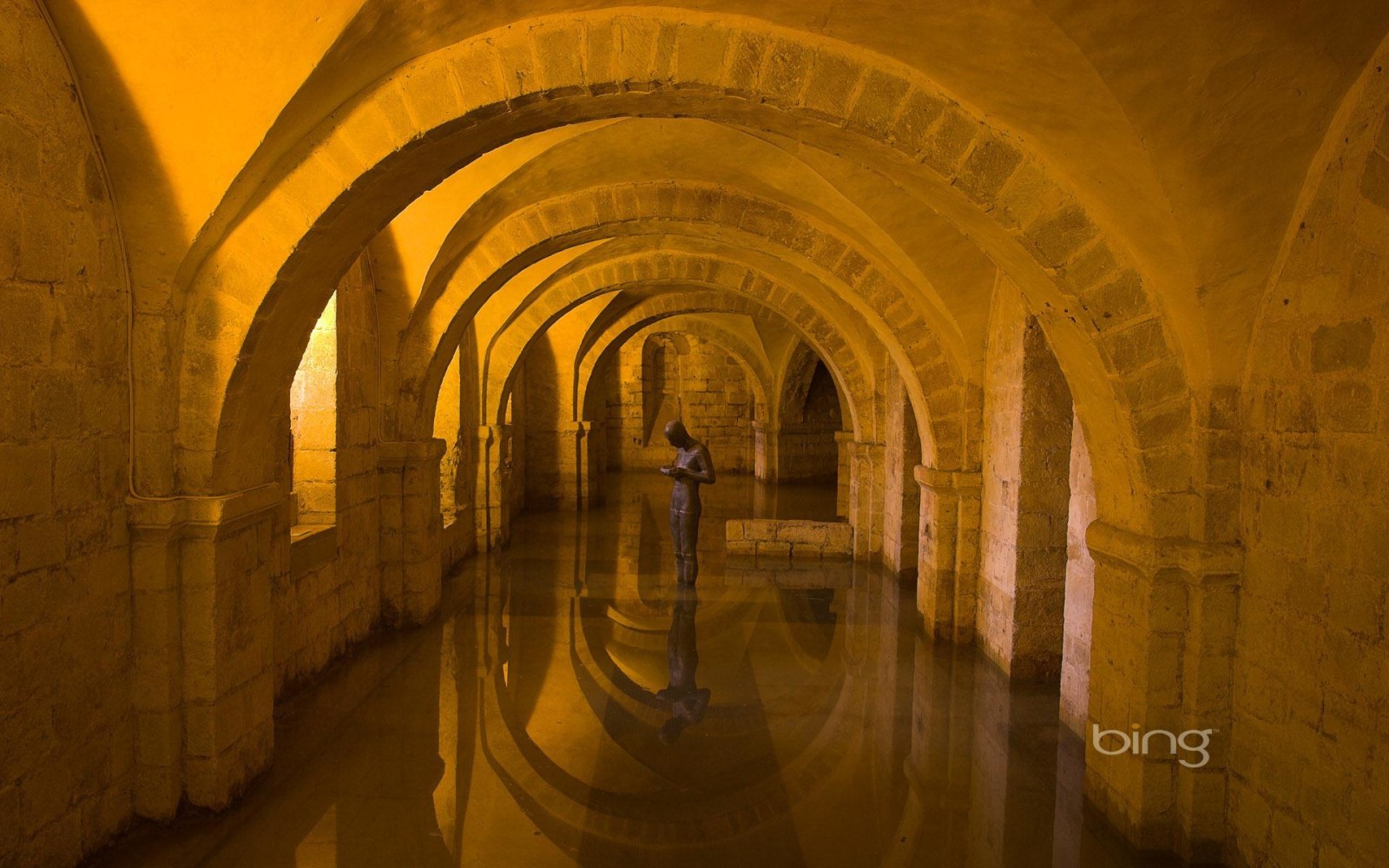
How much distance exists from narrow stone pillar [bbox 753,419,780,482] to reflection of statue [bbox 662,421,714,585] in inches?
365

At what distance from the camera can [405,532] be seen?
23.0 feet

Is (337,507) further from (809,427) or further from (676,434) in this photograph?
(809,427)

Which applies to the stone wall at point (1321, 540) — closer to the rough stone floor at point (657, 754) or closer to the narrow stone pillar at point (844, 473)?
the rough stone floor at point (657, 754)

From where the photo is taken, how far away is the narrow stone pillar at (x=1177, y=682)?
3.47 meters

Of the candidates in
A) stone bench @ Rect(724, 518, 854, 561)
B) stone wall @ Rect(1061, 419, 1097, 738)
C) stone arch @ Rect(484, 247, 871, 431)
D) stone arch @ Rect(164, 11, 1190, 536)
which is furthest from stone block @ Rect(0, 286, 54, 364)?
stone bench @ Rect(724, 518, 854, 561)

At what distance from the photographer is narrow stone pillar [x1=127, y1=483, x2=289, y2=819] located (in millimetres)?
3643

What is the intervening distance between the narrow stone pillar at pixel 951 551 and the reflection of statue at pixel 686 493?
2225 mm

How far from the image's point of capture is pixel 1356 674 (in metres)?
2.85

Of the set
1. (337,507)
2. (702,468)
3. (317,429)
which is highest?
(317,429)

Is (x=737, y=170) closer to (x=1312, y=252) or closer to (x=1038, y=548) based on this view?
(x=1038, y=548)

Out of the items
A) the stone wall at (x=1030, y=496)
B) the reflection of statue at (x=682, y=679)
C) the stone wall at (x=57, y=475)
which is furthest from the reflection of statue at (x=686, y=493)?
the stone wall at (x=57, y=475)

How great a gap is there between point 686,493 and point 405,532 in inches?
105

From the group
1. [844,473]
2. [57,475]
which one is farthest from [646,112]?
[844,473]

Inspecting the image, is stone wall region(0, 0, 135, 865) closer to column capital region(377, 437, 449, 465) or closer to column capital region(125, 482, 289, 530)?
column capital region(125, 482, 289, 530)
